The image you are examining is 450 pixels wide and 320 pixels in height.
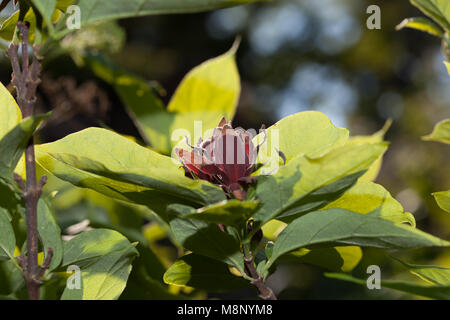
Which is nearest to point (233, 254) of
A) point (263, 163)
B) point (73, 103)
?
point (263, 163)

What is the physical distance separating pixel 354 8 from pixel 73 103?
6.16 metres

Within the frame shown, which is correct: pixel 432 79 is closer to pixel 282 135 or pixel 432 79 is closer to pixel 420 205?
pixel 420 205

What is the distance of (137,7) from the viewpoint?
279mm

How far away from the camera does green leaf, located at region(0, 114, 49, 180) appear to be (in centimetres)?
25

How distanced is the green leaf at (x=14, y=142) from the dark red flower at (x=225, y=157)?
9 cm

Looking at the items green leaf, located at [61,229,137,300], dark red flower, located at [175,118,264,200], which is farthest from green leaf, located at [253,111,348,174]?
green leaf, located at [61,229,137,300]

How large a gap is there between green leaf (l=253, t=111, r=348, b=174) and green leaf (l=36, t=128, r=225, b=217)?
61 millimetres

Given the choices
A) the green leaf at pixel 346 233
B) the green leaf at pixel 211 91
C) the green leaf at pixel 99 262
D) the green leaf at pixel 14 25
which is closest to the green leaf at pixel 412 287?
the green leaf at pixel 346 233

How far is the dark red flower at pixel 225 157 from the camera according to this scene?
30 centimetres

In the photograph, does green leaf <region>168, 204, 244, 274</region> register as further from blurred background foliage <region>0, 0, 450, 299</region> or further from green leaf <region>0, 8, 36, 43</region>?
blurred background foliage <region>0, 0, 450, 299</region>

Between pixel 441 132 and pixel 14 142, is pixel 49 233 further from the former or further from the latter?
pixel 441 132

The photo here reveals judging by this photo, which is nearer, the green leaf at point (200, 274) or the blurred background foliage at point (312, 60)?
the green leaf at point (200, 274)

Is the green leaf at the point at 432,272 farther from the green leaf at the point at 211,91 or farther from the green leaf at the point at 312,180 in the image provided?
the green leaf at the point at 211,91

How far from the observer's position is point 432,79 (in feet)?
18.0
